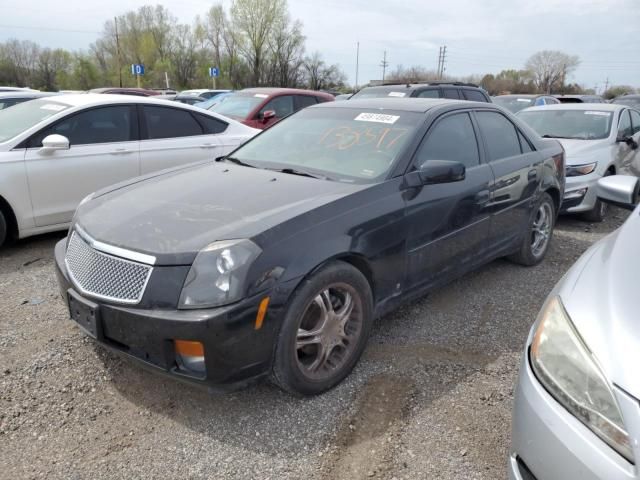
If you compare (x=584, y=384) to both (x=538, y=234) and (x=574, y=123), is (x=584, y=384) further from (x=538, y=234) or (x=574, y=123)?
(x=574, y=123)

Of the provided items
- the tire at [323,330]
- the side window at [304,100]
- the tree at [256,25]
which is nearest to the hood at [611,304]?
the tire at [323,330]

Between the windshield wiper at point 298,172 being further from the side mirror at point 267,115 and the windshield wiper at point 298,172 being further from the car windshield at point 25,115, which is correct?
the side mirror at point 267,115

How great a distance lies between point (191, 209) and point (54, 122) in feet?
9.71

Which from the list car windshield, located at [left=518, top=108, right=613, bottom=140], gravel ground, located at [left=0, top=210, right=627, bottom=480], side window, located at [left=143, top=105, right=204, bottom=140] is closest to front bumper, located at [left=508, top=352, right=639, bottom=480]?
gravel ground, located at [left=0, top=210, right=627, bottom=480]

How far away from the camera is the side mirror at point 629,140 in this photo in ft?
22.7

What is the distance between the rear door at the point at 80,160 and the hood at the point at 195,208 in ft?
5.84

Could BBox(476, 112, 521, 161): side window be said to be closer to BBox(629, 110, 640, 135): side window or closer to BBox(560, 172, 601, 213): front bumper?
BBox(560, 172, 601, 213): front bumper

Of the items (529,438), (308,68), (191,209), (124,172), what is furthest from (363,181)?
(308,68)

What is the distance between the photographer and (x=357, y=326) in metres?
2.82

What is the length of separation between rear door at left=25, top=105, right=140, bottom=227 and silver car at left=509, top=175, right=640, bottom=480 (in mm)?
4423

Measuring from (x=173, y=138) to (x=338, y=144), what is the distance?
289 cm

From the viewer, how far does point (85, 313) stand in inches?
96.0

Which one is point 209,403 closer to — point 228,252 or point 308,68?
point 228,252

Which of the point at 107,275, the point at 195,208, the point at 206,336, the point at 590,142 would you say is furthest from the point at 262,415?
the point at 590,142
